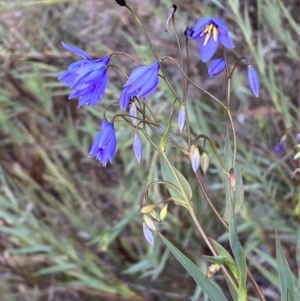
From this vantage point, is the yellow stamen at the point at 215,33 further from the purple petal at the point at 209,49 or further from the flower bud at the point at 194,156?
→ the flower bud at the point at 194,156

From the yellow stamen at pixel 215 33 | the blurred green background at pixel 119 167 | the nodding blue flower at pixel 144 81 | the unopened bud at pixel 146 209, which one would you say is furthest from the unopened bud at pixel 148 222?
the blurred green background at pixel 119 167

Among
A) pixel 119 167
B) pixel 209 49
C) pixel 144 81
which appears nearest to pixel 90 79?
pixel 144 81

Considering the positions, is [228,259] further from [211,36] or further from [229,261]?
[211,36]

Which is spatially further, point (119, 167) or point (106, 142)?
point (119, 167)

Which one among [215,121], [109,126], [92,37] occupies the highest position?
[109,126]

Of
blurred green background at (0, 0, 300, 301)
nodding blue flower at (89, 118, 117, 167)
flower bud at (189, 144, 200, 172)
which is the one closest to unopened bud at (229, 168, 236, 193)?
flower bud at (189, 144, 200, 172)

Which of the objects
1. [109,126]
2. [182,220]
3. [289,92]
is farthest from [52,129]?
[109,126]

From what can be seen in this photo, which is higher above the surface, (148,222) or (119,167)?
(148,222)

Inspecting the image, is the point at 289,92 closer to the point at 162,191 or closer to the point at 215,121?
the point at 215,121
